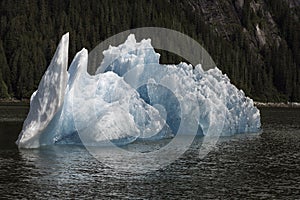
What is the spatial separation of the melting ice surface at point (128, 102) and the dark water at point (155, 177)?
8.80 ft

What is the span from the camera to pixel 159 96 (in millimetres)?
64000

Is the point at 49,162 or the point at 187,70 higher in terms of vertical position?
the point at 187,70

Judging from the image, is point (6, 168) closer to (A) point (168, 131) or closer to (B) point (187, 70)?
(A) point (168, 131)

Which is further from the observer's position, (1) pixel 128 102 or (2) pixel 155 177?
(1) pixel 128 102

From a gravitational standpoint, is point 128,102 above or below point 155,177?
above

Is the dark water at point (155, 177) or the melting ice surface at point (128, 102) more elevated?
the melting ice surface at point (128, 102)

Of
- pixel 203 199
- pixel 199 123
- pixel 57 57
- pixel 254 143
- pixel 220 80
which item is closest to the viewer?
pixel 203 199

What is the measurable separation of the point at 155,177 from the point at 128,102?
1793cm

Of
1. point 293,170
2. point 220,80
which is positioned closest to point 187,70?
point 220,80

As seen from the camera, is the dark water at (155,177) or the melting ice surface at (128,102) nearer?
the dark water at (155,177)

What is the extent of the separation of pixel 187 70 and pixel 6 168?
34378 millimetres

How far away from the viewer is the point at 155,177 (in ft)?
128

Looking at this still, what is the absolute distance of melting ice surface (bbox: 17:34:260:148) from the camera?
50938 millimetres

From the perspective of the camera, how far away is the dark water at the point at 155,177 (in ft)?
110
